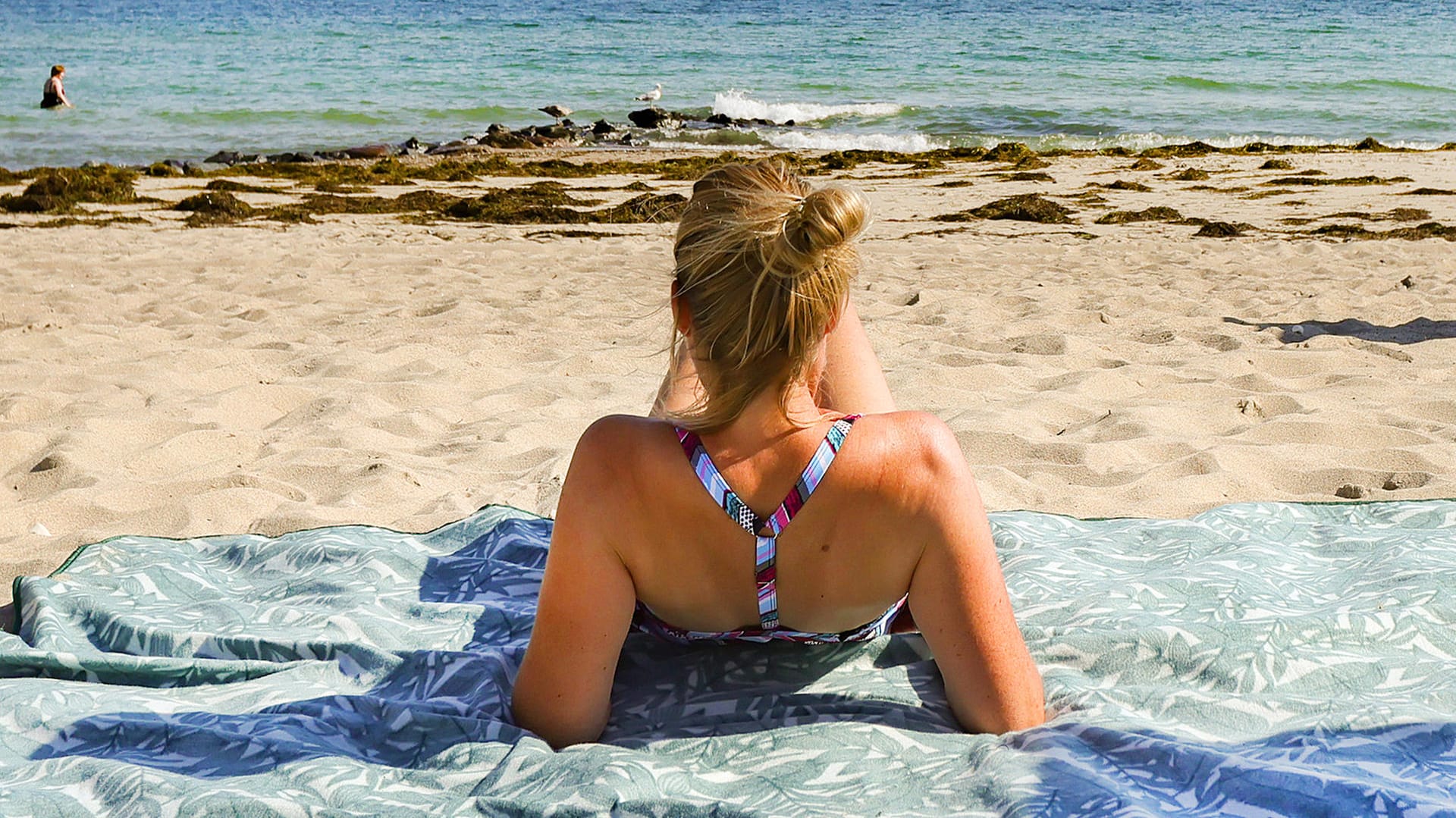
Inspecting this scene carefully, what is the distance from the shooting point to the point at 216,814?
189 cm

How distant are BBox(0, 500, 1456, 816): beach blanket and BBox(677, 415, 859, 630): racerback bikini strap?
42 cm

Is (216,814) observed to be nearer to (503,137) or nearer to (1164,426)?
(1164,426)

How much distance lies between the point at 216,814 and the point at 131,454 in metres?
2.60

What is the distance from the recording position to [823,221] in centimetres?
178

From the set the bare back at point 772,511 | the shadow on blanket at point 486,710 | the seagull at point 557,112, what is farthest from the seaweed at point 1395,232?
the seagull at point 557,112

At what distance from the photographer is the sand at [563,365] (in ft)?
12.6

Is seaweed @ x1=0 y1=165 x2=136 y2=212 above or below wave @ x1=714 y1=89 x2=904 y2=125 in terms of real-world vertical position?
below

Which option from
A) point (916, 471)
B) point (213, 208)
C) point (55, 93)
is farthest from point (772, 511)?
point (55, 93)

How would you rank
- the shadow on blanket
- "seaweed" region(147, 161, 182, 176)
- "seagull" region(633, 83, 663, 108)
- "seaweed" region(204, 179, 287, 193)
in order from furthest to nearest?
"seagull" region(633, 83, 663, 108) < "seaweed" region(147, 161, 182, 176) < "seaweed" region(204, 179, 287, 193) < the shadow on blanket

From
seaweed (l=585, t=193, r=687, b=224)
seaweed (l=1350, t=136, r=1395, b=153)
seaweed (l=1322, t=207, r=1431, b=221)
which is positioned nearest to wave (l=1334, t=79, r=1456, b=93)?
seaweed (l=1350, t=136, r=1395, b=153)

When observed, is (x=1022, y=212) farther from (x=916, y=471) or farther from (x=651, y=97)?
(x=651, y=97)

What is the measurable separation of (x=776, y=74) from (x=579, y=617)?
25.0 meters

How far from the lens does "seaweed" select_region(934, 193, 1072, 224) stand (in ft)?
31.8

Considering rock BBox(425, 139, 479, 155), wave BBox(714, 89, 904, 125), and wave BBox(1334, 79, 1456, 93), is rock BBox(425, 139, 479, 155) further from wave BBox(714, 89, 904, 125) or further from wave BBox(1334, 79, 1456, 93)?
wave BBox(1334, 79, 1456, 93)
